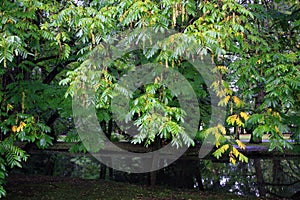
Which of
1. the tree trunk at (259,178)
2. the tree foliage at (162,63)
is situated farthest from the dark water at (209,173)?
the tree foliage at (162,63)

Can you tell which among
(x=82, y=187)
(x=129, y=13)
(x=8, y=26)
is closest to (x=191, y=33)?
(x=129, y=13)

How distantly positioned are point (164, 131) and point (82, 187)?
18.4 feet

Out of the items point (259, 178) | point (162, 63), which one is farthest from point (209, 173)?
point (162, 63)

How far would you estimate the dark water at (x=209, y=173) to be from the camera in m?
10.3

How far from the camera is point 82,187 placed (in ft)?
25.0

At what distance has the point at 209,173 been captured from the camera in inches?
502

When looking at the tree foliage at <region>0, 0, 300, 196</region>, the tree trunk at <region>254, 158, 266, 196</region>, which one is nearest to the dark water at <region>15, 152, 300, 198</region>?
the tree trunk at <region>254, 158, 266, 196</region>

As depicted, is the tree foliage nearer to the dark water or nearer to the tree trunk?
the tree trunk

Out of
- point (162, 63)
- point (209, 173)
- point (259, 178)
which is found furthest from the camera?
point (209, 173)

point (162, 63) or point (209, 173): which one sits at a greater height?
point (162, 63)

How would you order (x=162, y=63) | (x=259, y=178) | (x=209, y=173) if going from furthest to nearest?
1. (x=209, y=173)
2. (x=259, y=178)
3. (x=162, y=63)

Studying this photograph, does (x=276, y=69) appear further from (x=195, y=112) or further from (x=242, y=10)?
(x=195, y=112)

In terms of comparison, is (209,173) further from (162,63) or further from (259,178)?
(162,63)

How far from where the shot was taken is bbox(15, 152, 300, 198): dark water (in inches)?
405
